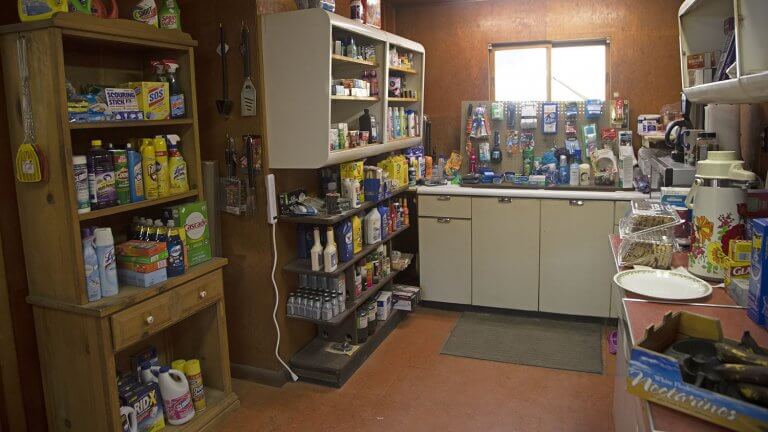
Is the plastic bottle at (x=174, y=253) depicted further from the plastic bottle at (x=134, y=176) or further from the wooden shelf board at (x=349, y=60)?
the wooden shelf board at (x=349, y=60)

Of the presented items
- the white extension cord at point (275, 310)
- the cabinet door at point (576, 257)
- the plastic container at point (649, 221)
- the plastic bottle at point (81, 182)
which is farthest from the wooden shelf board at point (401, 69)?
the plastic bottle at point (81, 182)

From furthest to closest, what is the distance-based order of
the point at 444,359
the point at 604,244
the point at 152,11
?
the point at 604,244 → the point at 444,359 → the point at 152,11

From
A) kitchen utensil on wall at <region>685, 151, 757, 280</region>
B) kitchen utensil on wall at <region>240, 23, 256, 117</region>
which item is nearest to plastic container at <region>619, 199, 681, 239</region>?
kitchen utensil on wall at <region>685, 151, 757, 280</region>

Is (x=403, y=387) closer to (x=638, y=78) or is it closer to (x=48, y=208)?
(x=48, y=208)

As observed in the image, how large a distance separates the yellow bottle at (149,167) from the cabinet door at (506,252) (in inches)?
90.3

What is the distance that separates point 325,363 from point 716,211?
216cm

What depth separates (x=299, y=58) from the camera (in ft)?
9.75

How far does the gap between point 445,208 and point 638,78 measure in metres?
1.79

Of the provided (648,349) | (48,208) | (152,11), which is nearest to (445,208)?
(152,11)

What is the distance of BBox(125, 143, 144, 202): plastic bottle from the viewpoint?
253cm

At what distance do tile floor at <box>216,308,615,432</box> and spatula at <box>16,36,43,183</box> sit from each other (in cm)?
149

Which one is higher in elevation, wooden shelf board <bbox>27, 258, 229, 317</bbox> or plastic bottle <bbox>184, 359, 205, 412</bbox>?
wooden shelf board <bbox>27, 258, 229, 317</bbox>

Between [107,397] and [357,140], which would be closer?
[107,397]

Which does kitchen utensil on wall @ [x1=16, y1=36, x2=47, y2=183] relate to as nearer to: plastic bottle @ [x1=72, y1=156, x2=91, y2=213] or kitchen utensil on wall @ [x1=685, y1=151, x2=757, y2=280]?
plastic bottle @ [x1=72, y1=156, x2=91, y2=213]
